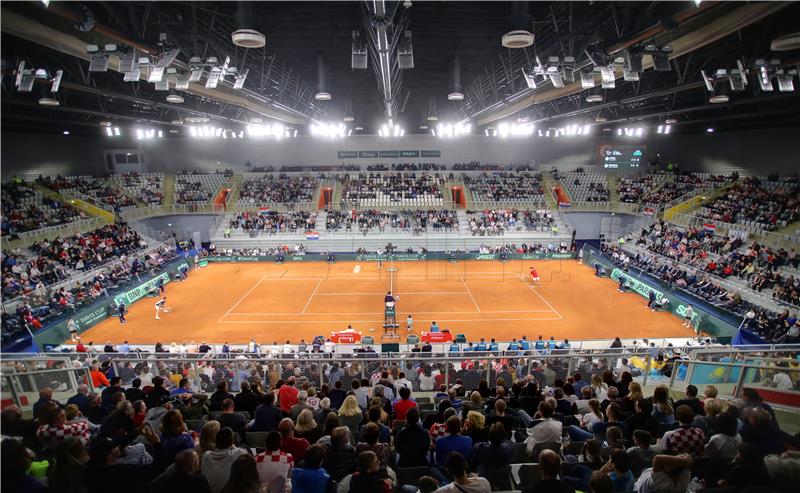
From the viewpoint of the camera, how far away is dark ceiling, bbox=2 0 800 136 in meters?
10.8

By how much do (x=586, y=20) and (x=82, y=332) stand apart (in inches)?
1118

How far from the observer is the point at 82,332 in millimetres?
22156

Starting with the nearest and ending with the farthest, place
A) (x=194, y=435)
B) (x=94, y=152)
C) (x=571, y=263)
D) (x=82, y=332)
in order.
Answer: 1. (x=194, y=435)
2. (x=82, y=332)
3. (x=571, y=263)
4. (x=94, y=152)

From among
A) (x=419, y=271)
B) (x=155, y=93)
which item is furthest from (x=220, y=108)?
(x=419, y=271)

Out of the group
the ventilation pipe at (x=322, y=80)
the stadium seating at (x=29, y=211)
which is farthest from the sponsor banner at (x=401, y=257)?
the ventilation pipe at (x=322, y=80)

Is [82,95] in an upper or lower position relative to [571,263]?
upper

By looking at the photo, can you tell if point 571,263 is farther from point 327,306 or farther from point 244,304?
point 244,304

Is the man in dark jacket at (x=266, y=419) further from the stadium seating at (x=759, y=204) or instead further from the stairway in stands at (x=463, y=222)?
the stairway in stands at (x=463, y=222)

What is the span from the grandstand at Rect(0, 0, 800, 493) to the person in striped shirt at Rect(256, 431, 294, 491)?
0.08 ft

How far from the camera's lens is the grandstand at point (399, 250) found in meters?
5.34

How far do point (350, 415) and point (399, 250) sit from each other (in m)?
31.6

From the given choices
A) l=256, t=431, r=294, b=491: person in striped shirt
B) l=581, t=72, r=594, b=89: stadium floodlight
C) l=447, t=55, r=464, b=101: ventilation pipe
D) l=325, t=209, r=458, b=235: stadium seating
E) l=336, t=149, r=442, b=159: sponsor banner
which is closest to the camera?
l=256, t=431, r=294, b=491: person in striped shirt

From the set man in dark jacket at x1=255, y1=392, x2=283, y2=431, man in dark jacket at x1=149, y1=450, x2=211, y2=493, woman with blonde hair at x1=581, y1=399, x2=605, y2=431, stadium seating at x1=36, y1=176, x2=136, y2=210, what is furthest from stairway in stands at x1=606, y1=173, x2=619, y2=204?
stadium seating at x1=36, y1=176, x2=136, y2=210

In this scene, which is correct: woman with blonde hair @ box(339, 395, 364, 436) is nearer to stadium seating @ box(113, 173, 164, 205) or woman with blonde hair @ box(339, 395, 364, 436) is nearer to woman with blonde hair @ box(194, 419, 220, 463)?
woman with blonde hair @ box(194, 419, 220, 463)
